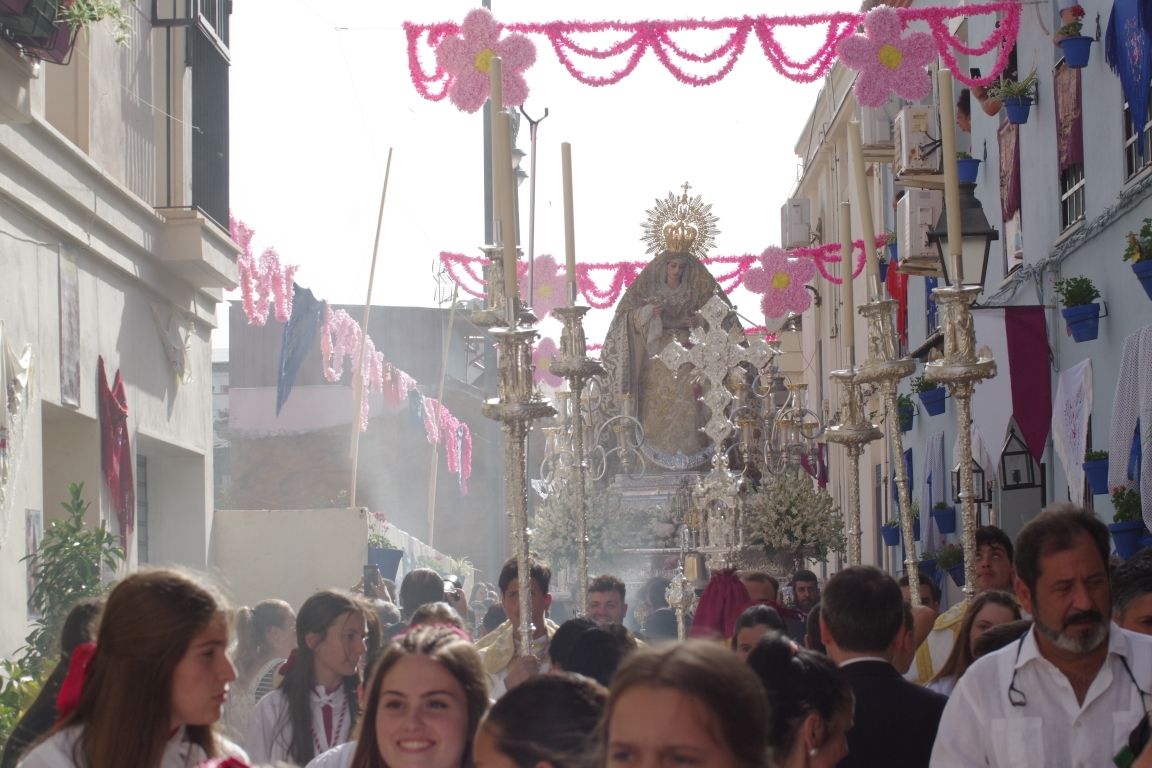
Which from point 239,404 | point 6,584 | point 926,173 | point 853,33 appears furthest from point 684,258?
point 239,404

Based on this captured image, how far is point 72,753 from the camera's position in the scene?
4.00 metres

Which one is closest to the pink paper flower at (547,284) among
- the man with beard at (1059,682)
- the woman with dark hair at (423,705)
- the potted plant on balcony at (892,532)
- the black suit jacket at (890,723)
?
the potted plant on balcony at (892,532)

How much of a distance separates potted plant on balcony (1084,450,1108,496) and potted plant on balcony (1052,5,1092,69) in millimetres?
2894

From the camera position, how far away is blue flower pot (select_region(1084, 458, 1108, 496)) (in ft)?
39.7

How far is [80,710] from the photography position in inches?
160

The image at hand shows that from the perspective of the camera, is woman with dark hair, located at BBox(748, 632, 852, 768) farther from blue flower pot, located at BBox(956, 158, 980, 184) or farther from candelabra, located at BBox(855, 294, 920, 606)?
blue flower pot, located at BBox(956, 158, 980, 184)

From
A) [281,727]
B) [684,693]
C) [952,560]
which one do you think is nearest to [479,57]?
[281,727]

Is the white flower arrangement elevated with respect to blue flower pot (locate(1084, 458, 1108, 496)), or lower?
lower

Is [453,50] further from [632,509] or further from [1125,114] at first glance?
[632,509]

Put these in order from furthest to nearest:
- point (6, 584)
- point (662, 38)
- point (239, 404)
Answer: point (239, 404), point (662, 38), point (6, 584)

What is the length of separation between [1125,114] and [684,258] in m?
9.90

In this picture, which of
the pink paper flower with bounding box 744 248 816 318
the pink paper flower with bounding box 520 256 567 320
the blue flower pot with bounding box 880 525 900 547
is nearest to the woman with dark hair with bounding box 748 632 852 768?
the pink paper flower with bounding box 520 256 567 320

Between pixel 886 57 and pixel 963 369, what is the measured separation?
5724mm

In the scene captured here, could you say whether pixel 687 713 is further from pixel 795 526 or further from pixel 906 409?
pixel 906 409
